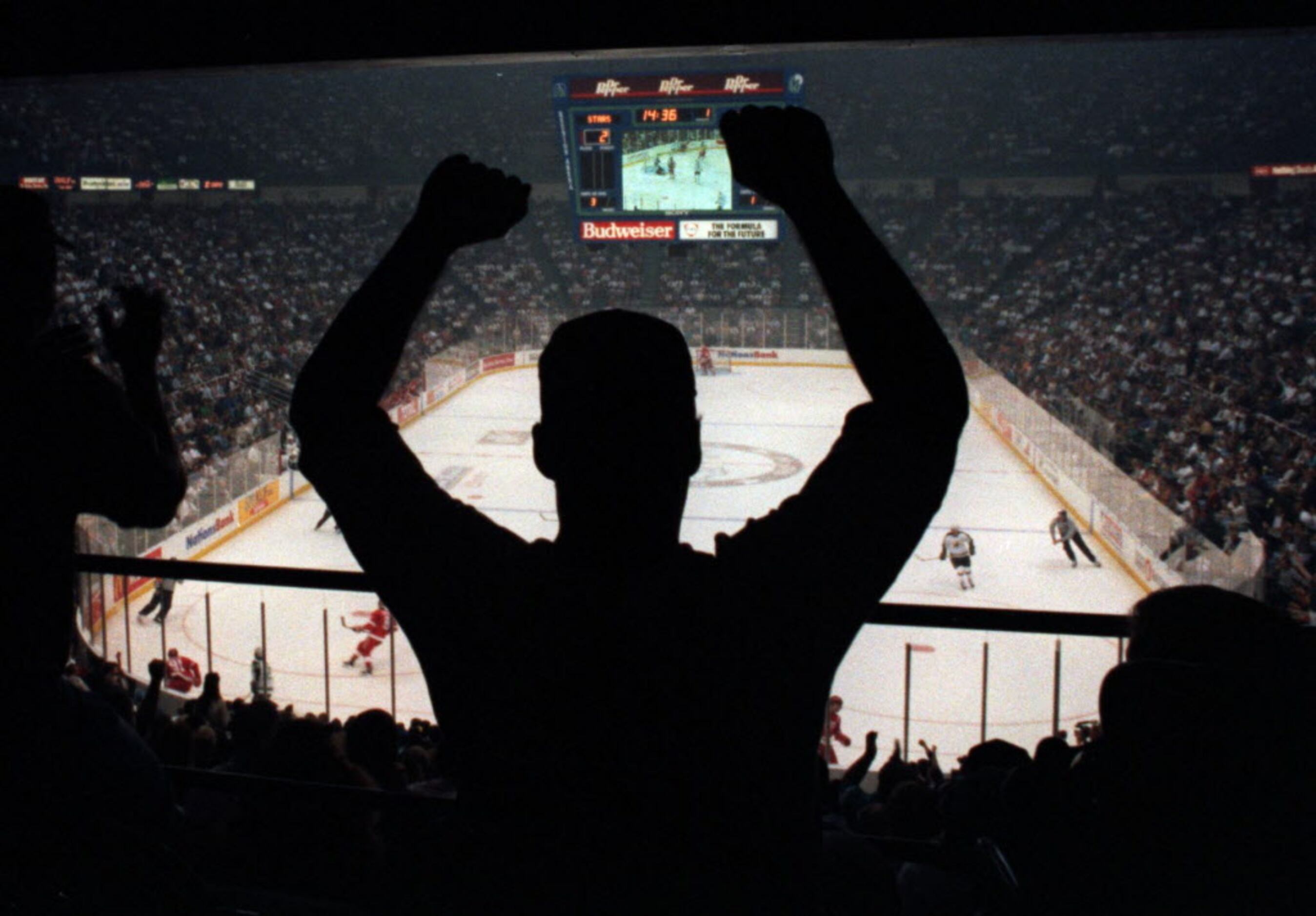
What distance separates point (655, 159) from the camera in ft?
49.9

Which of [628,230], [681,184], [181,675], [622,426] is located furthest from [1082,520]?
[622,426]

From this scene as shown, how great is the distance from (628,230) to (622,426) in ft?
49.5

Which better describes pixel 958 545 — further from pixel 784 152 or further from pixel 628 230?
pixel 784 152

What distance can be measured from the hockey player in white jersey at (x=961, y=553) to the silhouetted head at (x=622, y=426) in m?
13.3

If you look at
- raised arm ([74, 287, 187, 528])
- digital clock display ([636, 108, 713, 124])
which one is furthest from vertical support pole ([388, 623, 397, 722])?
digital clock display ([636, 108, 713, 124])

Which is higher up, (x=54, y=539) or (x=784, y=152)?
(x=784, y=152)

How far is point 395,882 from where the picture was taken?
1.29 metres

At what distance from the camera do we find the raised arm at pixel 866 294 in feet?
3.22

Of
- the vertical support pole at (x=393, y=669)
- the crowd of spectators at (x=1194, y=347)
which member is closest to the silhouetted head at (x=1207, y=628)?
the vertical support pole at (x=393, y=669)

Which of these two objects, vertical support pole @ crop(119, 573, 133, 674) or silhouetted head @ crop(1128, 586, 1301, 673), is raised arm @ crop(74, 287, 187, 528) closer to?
vertical support pole @ crop(119, 573, 133, 674)

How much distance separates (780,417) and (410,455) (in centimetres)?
2404

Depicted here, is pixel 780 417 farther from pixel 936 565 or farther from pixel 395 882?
pixel 395 882

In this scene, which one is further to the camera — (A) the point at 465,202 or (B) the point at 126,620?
(B) the point at 126,620

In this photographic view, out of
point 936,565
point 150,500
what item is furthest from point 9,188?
point 936,565
